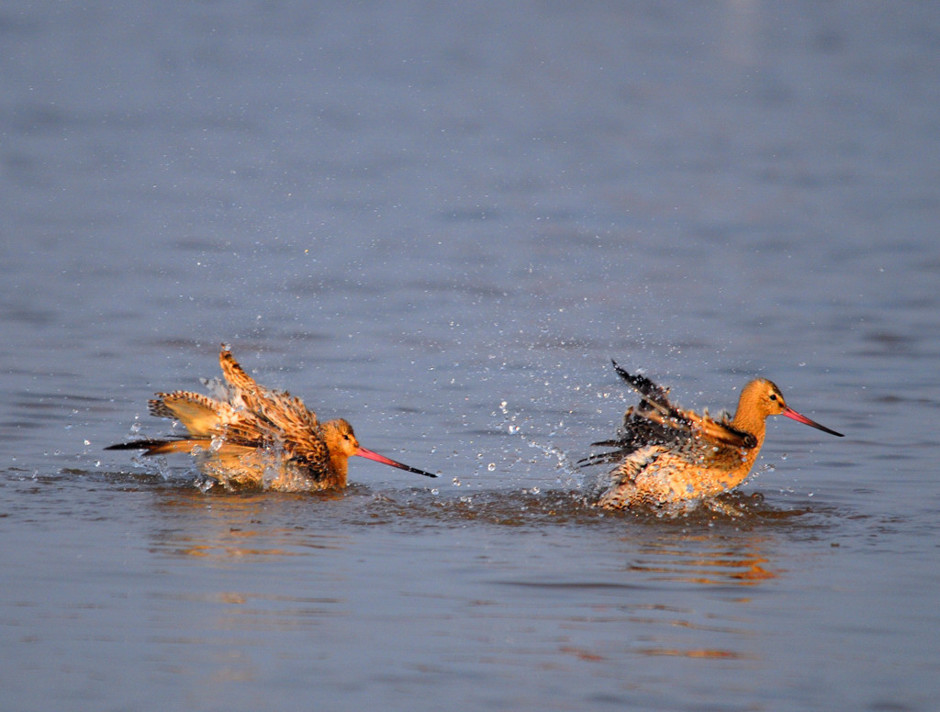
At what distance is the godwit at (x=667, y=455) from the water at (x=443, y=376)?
0.71ft

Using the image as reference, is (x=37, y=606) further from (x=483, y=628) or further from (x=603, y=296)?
(x=603, y=296)

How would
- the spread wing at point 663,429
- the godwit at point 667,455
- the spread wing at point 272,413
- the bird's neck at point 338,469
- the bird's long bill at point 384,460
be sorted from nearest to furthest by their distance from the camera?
the godwit at point 667,455 → the spread wing at point 663,429 → the bird's long bill at point 384,460 → the bird's neck at point 338,469 → the spread wing at point 272,413

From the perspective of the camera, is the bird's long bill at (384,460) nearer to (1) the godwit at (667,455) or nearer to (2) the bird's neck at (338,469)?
(2) the bird's neck at (338,469)

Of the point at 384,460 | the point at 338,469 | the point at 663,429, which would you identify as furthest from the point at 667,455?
the point at 338,469

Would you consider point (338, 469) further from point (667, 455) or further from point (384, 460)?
point (667, 455)

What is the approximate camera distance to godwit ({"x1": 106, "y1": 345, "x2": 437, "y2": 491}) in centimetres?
873

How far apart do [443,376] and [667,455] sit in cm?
265

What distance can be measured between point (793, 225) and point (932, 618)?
10042mm

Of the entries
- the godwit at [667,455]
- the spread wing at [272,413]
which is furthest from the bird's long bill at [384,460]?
the godwit at [667,455]

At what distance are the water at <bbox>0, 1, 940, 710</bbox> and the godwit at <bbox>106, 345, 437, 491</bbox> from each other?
219 millimetres

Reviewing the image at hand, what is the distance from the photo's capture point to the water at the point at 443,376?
5516 mm

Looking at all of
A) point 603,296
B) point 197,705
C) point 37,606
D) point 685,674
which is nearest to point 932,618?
point 685,674

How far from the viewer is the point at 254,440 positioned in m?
8.95

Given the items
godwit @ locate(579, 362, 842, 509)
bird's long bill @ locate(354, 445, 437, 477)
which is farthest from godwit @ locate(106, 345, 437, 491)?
godwit @ locate(579, 362, 842, 509)
